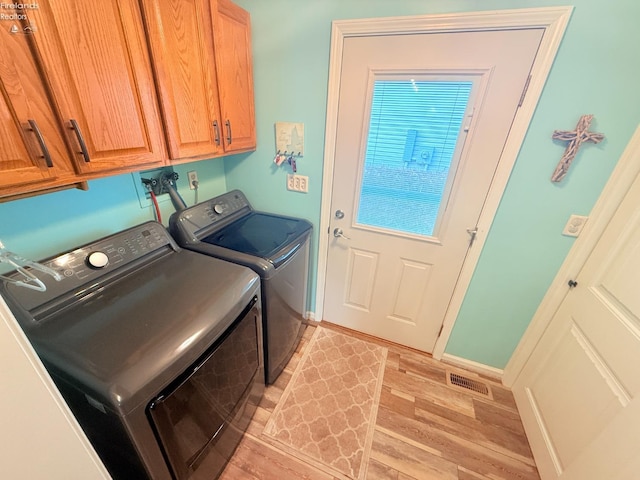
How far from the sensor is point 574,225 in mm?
1302

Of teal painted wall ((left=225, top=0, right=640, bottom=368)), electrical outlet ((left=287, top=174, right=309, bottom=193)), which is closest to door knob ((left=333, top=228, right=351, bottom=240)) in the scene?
teal painted wall ((left=225, top=0, right=640, bottom=368))

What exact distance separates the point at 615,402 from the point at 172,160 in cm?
205

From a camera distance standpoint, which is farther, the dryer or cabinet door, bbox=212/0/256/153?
cabinet door, bbox=212/0/256/153

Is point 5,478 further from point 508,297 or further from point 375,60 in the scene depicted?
point 508,297

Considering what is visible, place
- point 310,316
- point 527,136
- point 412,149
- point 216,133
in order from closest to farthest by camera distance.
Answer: point 527,136 → point 216,133 → point 412,149 → point 310,316

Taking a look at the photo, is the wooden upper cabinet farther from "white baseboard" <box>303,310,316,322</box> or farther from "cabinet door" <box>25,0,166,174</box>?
"white baseboard" <box>303,310,316,322</box>

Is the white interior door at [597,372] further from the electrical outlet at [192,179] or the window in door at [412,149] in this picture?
the electrical outlet at [192,179]

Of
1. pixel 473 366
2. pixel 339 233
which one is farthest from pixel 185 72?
Result: pixel 473 366

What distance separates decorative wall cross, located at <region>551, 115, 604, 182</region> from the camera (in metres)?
1.13

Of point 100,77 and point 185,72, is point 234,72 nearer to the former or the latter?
point 185,72

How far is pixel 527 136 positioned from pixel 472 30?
0.57m

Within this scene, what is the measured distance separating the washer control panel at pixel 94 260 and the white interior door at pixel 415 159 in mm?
1088

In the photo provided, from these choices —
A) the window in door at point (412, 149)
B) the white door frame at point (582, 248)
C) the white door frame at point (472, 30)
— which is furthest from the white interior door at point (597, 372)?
the window in door at point (412, 149)

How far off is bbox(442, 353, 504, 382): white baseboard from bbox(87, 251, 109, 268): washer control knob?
6.98 ft
